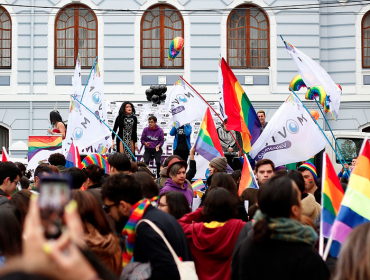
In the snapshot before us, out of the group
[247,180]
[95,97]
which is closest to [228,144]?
[95,97]

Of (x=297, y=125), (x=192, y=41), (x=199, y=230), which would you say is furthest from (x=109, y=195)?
(x=192, y=41)

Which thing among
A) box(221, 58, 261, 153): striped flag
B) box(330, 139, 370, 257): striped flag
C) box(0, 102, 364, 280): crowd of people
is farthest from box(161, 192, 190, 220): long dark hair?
box(221, 58, 261, 153): striped flag

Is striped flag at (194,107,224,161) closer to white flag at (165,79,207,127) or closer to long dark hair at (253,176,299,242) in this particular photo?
white flag at (165,79,207,127)

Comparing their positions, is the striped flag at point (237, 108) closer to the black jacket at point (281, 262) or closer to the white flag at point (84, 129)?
the white flag at point (84, 129)

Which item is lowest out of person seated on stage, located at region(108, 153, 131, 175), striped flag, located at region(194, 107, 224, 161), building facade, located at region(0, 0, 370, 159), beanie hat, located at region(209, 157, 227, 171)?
beanie hat, located at region(209, 157, 227, 171)

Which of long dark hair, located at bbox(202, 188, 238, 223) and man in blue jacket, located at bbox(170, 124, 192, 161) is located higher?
man in blue jacket, located at bbox(170, 124, 192, 161)

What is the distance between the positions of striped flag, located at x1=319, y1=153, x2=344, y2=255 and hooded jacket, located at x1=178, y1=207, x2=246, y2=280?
0.68 meters

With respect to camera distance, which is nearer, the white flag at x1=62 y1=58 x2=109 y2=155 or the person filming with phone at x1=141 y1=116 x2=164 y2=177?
the white flag at x1=62 y1=58 x2=109 y2=155

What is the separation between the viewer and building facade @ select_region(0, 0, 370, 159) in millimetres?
17656

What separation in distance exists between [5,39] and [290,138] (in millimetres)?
12774

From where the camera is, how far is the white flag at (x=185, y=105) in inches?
398

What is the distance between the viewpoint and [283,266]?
275cm

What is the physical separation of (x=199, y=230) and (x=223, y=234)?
0.20 m

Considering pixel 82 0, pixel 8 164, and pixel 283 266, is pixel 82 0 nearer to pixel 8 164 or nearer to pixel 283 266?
pixel 8 164
